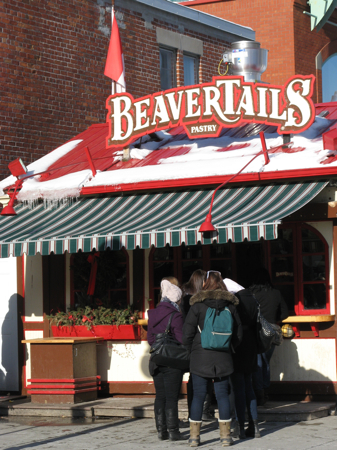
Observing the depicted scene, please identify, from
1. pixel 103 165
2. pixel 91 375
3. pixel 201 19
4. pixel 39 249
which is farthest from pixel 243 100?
pixel 201 19

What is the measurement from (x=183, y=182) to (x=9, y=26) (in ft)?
17.0

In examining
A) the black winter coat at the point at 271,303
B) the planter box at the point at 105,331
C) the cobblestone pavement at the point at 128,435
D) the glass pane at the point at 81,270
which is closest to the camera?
the cobblestone pavement at the point at 128,435

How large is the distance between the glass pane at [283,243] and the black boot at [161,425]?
10.8 feet

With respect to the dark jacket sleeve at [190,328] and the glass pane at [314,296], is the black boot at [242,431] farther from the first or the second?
the glass pane at [314,296]

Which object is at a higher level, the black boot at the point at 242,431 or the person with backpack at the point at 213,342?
the person with backpack at the point at 213,342

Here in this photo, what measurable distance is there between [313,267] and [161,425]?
3.38 meters

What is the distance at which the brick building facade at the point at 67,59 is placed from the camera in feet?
45.1

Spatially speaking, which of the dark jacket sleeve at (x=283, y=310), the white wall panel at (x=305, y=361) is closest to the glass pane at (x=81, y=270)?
the white wall panel at (x=305, y=361)

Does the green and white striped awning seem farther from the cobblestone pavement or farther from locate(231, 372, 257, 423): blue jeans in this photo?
the cobblestone pavement

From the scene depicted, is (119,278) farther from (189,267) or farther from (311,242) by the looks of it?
(311,242)

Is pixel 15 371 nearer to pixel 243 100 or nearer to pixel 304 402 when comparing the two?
pixel 304 402

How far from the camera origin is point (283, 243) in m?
10.7

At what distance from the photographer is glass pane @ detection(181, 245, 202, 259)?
1117cm

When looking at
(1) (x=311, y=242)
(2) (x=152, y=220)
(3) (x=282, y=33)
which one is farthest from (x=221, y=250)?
(3) (x=282, y=33)
